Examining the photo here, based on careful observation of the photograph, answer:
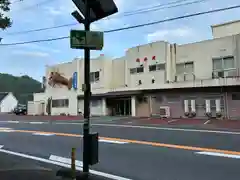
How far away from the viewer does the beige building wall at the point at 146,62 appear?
37.3 m

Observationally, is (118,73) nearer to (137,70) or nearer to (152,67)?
(137,70)

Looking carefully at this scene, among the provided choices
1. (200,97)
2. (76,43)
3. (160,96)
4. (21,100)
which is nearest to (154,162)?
(76,43)

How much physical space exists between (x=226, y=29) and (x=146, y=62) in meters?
9.06

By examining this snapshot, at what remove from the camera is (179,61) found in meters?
36.3

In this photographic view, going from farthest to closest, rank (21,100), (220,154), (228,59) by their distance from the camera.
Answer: (21,100) < (228,59) < (220,154)

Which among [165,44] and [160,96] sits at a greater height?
[165,44]

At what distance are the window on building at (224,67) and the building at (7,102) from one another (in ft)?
225

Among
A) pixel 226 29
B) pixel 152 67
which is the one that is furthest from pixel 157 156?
pixel 226 29

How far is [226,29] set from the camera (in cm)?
3656

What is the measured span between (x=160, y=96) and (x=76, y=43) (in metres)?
30.4

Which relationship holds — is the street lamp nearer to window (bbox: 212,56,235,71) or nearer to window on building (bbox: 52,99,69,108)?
window (bbox: 212,56,235,71)

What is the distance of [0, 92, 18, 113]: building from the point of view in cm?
9050

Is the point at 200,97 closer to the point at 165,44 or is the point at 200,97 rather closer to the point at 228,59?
the point at 228,59

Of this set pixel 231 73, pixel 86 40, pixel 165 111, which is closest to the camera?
pixel 86 40
